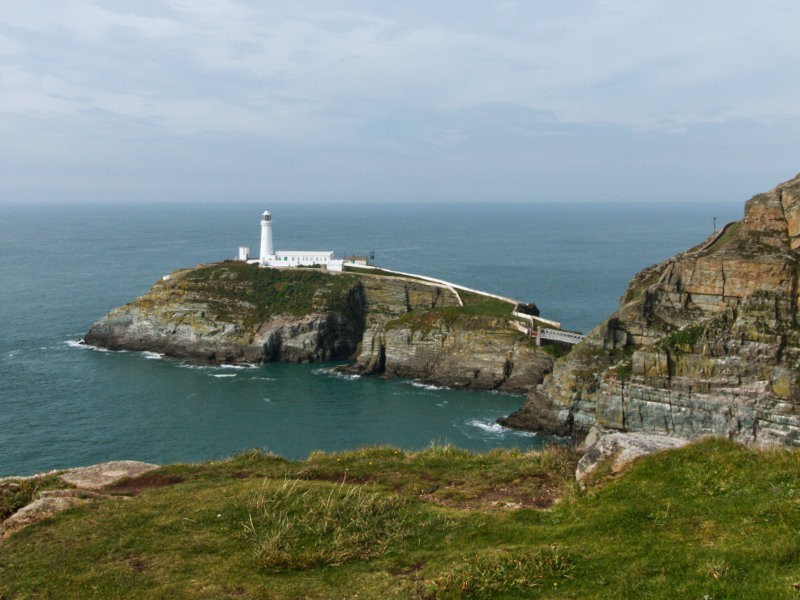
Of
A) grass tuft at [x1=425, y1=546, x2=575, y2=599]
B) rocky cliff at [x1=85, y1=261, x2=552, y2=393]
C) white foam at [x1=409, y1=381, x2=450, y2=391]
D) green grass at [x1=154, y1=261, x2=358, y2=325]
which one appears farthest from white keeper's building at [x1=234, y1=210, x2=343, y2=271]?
grass tuft at [x1=425, y1=546, x2=575, y2=599]

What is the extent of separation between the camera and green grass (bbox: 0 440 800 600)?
35.8 feet

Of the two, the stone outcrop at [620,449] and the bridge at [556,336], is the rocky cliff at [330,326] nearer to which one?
the bridge at [556,336]

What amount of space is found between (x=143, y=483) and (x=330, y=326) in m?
51.3

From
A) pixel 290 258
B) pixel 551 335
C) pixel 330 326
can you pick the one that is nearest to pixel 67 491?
pixel 551 335

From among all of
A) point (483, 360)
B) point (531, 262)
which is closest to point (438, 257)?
point (531, 262)

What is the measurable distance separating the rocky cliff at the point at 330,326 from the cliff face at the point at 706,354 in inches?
395

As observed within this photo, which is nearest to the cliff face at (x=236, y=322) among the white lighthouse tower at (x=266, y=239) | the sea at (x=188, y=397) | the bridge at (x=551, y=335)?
the sea at (x=188, y=397)

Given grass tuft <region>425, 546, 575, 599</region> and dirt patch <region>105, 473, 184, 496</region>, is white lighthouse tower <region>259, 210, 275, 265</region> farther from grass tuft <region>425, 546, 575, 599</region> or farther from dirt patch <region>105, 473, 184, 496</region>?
grass tuft <region>425, 546, 575, 599</region>

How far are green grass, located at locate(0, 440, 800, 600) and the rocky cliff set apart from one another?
42.7 metres

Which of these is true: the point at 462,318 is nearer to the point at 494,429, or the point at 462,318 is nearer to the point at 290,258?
→ the point at 494,429

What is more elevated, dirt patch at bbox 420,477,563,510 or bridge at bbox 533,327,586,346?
dirt patch at bbox 420,477,563,510

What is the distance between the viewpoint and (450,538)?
44.4 ft

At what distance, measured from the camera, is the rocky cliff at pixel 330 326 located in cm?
6034

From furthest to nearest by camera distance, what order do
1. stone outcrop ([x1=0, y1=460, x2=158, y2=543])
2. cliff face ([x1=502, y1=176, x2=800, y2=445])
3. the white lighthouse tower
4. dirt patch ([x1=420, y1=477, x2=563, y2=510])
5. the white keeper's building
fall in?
the white lighthouse tower < the white keeper's building < cliff face ([x1=502, y1=176, x2=800, y2=445]) < dirt patch ([x1=420, y1=477, x2=563, y2=510]) < stone outcrop ([x1=0, y1=460, x2=158, y2=543])
